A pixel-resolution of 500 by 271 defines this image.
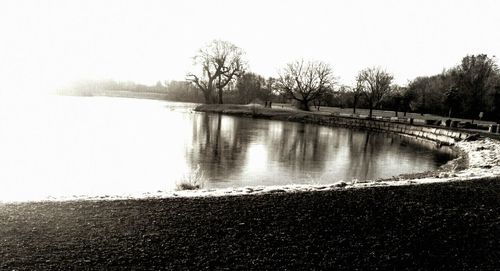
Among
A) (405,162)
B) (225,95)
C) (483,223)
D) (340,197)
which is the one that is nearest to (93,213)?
(340,197)

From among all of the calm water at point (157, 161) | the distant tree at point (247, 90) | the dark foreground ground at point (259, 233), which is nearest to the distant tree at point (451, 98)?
the calm water at point (157, 161)

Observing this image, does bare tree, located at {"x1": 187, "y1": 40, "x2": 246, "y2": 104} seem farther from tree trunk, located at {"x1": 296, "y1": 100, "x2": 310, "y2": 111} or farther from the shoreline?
the shoreline

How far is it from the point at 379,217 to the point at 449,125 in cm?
4242

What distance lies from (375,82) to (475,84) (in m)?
14.8

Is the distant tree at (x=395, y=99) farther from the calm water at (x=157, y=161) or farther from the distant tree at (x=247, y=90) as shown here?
the calm water at (x=157, y=161)

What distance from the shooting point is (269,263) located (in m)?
6.07

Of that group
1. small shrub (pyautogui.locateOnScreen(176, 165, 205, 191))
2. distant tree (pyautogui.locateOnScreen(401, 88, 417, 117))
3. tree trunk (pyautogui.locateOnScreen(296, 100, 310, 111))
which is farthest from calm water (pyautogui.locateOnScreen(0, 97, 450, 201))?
distant tree (pyautogui.locateOnScreen(401, 88, 417, 117))

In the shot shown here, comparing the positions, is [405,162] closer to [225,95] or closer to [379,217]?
[379,217]

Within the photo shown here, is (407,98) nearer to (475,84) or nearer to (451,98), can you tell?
(451,98)

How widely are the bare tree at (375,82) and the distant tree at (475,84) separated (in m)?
11.0

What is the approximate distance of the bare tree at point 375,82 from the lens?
64.1 metres

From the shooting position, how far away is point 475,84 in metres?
57.3

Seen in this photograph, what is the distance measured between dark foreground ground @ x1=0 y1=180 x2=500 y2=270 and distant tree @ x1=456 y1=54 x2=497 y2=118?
53249 millimetres

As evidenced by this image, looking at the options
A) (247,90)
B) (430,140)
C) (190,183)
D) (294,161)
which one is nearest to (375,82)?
(430,140)
